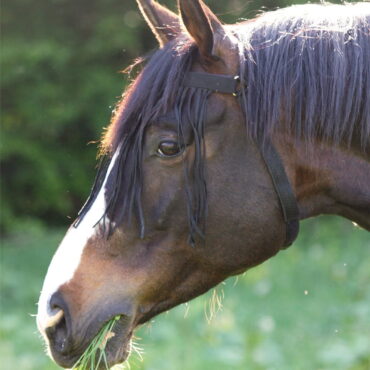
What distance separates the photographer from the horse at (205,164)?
91.0 inches

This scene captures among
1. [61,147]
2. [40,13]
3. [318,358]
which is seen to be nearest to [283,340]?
[318,358]

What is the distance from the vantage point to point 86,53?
10.5 metres

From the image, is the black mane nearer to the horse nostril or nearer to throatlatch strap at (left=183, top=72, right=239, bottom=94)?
throatlatch strap at (left=183, top=72, right=239, bottom=94)

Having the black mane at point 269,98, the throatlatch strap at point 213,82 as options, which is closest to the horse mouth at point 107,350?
the black mane at point 269,98

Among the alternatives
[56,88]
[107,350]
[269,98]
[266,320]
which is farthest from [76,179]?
[269,98]

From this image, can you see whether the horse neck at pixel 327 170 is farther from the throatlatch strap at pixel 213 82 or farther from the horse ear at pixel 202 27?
the horse ear at pixel 202 27

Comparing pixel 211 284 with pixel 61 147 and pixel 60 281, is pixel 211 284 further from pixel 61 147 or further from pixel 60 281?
pixel 61 147

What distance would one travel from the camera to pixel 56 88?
1025 cm

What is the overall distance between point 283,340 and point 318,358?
52 centimetres

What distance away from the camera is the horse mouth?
2324 mm

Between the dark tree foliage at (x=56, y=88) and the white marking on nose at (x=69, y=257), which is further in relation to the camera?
the dark tree foliage at (x=56, y=88)

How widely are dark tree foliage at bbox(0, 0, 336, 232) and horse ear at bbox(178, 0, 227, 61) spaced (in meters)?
7.60

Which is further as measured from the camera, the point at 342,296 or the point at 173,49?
the point at 342,296

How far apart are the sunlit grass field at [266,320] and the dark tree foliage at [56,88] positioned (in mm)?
1660
